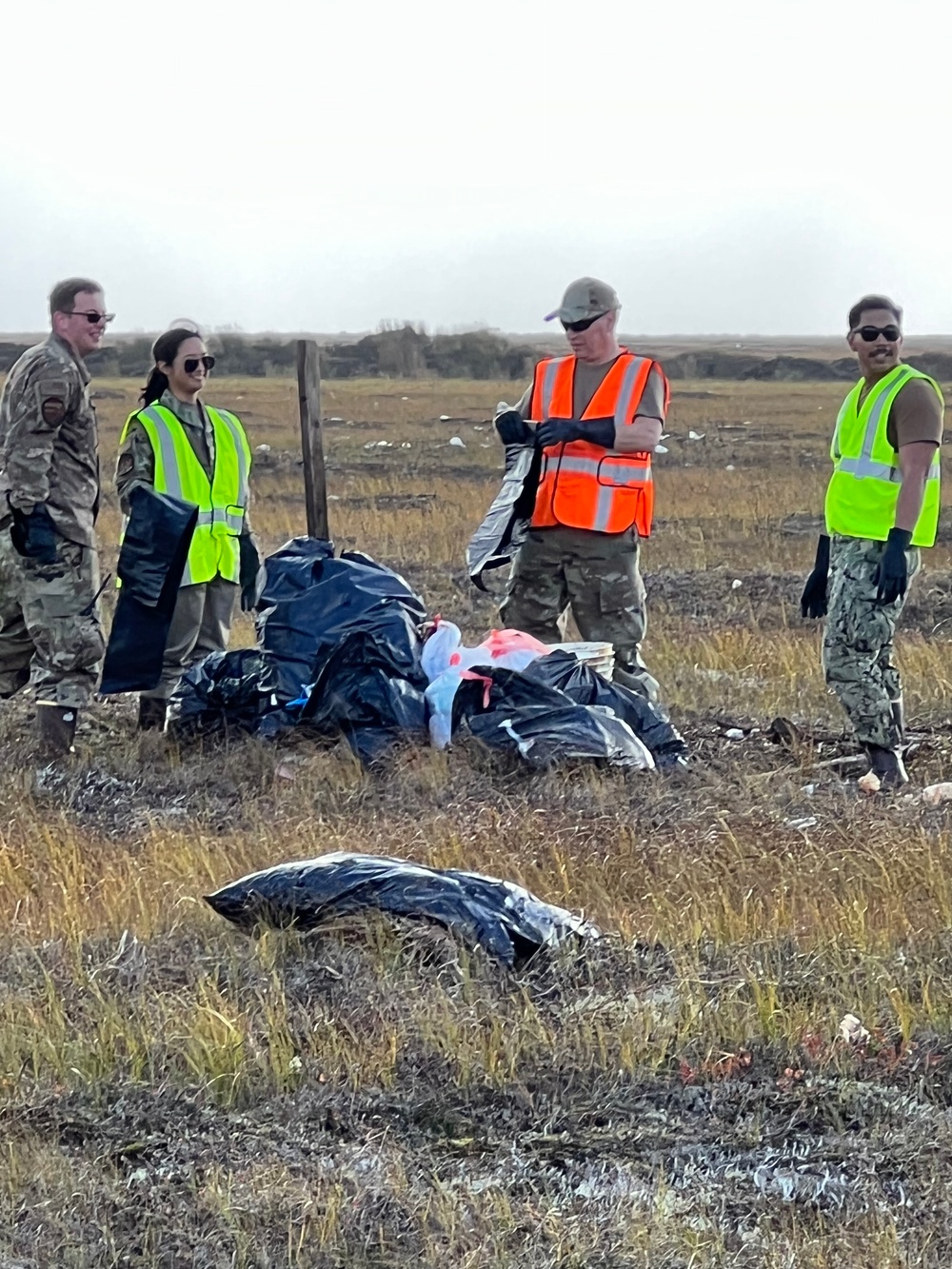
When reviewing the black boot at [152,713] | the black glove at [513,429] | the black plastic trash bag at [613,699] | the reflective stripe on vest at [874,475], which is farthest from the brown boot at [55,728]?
the reflective stripe on vest at [874,475]

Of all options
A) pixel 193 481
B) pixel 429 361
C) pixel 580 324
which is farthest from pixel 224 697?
pixel 429 361

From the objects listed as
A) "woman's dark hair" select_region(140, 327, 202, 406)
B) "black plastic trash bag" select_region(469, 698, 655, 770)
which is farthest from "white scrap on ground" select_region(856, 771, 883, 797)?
"woman's dark hair" select_region(140, 327, 202, 406)

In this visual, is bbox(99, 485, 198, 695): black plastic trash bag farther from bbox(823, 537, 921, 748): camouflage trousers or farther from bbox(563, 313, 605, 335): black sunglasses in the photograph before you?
bbox(823, 537, 921, 748): camouflage trousers

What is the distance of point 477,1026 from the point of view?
3.33 meters

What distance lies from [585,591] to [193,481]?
1549 mm

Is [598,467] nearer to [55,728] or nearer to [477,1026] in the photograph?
[55,728]

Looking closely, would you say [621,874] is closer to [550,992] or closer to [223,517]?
[550,992]

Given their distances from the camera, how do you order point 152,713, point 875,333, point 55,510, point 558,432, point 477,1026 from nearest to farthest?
point 477,1026, point 875,333, point 55,510, point 558,432, point 152,713

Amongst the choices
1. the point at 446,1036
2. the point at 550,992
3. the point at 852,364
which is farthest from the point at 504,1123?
the point at 852,364

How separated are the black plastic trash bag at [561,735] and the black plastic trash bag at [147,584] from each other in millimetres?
1287

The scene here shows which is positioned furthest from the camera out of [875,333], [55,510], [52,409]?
[55,510]

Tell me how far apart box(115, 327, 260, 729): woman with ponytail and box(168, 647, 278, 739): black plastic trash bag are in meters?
0.26

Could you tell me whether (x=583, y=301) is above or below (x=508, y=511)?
above

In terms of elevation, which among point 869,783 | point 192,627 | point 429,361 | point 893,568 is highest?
point 429,361
